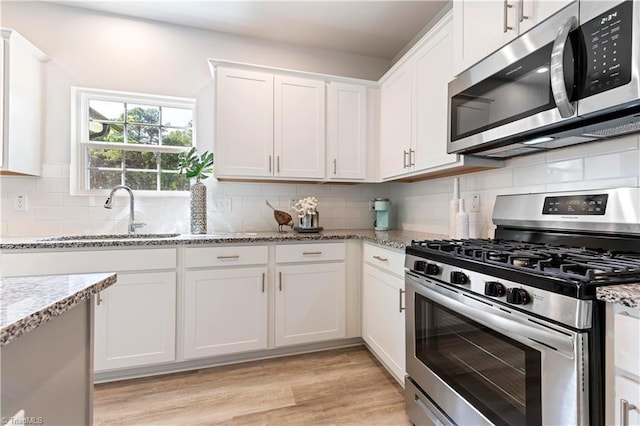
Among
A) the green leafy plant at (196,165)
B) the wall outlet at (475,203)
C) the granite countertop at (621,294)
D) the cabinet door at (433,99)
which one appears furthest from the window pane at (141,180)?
the granite countertop at (621,294)

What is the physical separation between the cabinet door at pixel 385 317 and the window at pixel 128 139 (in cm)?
180

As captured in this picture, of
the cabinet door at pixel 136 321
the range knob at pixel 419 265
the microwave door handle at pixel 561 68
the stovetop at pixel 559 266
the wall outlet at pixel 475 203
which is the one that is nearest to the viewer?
the stovetop at pixel 559 266

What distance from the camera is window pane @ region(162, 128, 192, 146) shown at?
2746 millimetres

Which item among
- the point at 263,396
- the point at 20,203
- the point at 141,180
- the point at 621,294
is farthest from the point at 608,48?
the point at 20,203

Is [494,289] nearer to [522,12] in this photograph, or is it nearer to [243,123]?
[522,12]

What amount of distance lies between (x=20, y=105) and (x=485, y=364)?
3.16 m

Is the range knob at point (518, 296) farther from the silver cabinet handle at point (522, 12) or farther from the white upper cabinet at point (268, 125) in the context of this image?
the white upper cabinet at point (268, 125)

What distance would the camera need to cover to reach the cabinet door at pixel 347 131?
2670 millimetres

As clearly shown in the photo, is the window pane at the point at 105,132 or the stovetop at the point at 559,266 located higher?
the window pane at the point at 105,132

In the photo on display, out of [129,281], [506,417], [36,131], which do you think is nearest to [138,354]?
[129,281]

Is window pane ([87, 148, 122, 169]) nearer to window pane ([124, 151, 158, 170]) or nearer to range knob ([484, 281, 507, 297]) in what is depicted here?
window pane ([124, 151, 158, 170])

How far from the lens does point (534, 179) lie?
1.67 meters

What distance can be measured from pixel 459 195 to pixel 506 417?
4.76ft

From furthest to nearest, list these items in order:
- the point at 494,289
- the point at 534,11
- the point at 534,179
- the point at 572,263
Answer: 1. the point at 534,179
2. the point at 534,11
3. the point at 494,289
4. the point at 572,263
